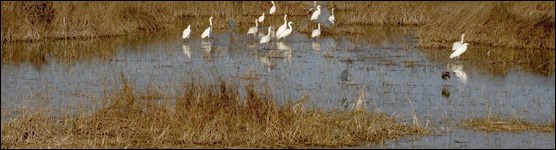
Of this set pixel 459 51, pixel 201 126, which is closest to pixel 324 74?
pixel 459 51

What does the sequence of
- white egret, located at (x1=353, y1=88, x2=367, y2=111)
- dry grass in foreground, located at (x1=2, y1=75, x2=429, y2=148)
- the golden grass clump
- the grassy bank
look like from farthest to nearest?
the grassy bank
the golden grass clump
white egret, located at (x1=353, y1=88, x2=367, y2=111)
dry grass in foreground, located at (x1=2, y1=75, x2=429, y2=148)

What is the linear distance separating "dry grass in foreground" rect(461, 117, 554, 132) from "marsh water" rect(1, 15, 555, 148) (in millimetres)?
147

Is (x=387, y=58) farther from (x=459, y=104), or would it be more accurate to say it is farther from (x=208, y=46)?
(x=459, y=104)

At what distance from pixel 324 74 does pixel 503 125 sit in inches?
222

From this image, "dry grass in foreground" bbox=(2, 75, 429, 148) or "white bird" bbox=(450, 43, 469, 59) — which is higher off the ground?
"white bird" bbox=(450, 43, 469, 59)

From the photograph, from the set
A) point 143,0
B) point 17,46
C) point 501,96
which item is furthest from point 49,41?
point 501,96

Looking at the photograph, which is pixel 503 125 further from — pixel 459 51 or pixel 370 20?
pixel 370 20

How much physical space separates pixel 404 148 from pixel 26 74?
828cm

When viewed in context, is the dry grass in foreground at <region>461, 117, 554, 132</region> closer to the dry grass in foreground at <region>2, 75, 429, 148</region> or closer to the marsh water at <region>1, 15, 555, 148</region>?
the marsh water at <region>1, 15, 555, 148</region>

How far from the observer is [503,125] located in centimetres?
986

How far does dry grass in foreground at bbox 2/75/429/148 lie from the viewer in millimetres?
8812

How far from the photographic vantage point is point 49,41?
68.0 ft

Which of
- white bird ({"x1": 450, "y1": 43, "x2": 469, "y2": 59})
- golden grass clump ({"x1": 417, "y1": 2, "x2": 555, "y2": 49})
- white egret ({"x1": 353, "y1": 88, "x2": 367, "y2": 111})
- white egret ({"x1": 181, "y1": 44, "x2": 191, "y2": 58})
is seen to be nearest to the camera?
white egret ({"x1": 353, "y1": 88, "x2": 367, "y2": 111})

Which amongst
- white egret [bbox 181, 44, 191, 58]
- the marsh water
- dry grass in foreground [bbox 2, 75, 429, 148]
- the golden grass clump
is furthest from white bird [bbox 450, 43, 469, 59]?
dry grass in foreground [bbox 2, 75, 429, 148]
